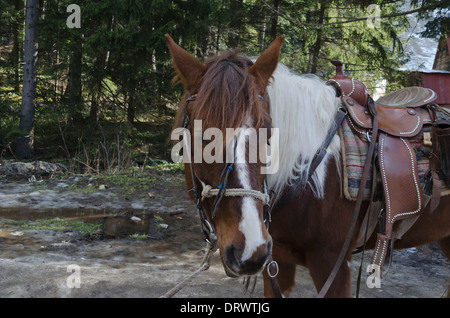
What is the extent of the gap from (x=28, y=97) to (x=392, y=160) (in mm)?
12353

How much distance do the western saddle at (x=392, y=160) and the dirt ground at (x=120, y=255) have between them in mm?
1428

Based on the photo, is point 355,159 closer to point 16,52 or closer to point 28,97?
point 28,97

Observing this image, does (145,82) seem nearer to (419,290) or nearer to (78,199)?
(78,199)

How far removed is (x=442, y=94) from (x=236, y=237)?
18.1 feet

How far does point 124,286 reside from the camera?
366cm

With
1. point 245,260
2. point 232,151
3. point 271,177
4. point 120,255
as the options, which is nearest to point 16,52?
point 120,255

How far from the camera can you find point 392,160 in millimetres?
2188

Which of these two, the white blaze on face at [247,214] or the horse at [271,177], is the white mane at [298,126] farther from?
the white blaze on face at [247,214]

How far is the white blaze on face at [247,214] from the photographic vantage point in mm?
1515

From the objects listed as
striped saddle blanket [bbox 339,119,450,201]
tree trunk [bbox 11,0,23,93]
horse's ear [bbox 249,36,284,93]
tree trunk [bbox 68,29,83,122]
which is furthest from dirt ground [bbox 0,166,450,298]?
tree trunk [bbox 11,0,23,93]

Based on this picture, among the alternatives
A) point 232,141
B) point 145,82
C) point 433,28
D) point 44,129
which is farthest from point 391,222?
point 44,129

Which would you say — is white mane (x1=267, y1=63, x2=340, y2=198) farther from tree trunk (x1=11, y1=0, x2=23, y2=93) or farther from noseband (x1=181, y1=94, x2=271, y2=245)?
tree trunk (x1=11, y1=0, x2=23, y2=93)

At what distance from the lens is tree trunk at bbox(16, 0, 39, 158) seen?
11656 millimetres

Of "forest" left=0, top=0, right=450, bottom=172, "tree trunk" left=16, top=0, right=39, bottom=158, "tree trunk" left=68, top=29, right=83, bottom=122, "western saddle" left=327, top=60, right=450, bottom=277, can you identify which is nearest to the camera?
"western saddle" left=327, top=60, right=450, bottom=277
